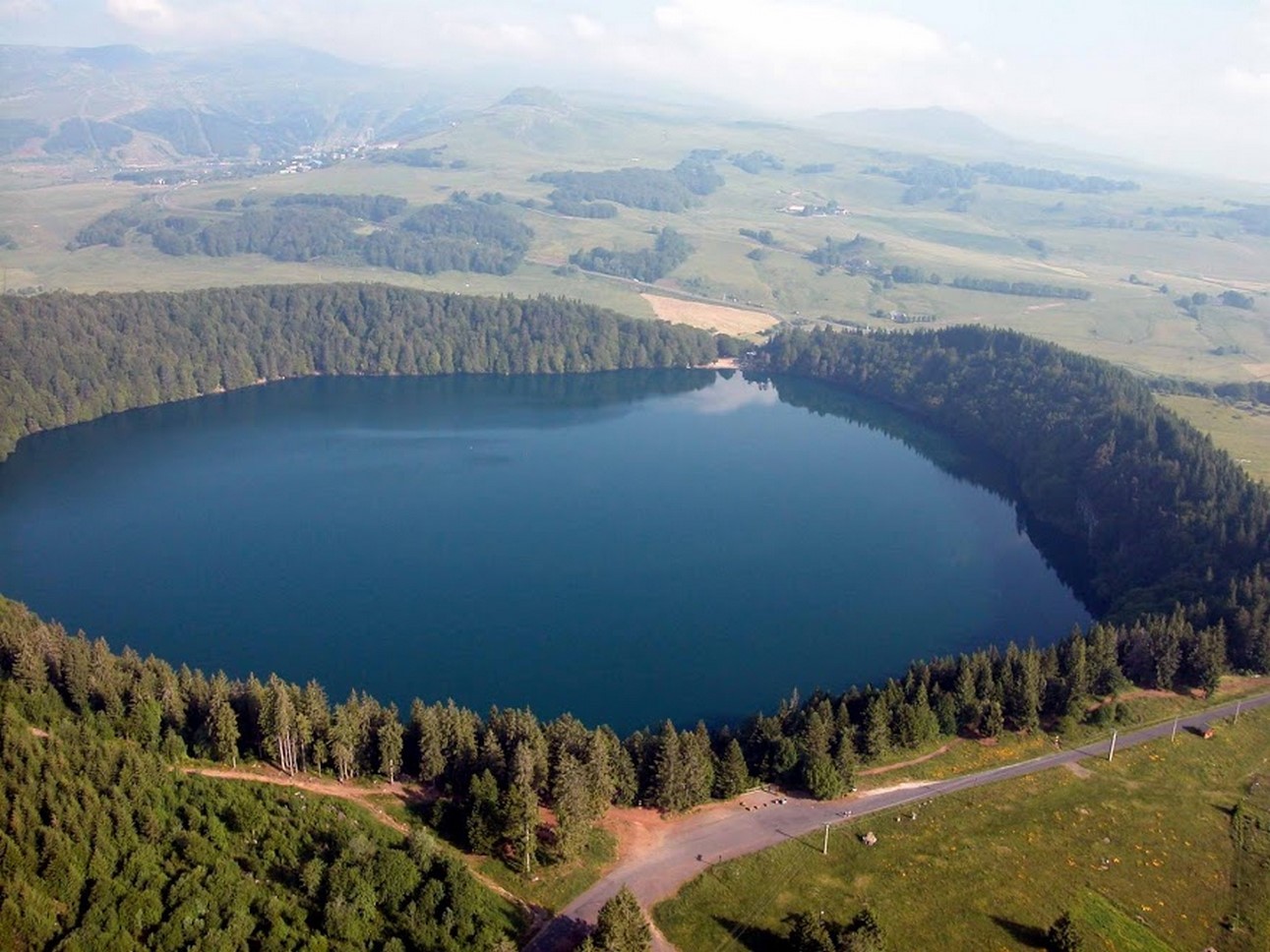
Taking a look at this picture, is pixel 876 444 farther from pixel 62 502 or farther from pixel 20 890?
pixel 20 890

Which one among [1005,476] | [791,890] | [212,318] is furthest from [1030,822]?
[212,318]

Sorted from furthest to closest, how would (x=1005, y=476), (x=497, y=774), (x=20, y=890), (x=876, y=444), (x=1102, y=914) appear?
(x=876, y=444), (x=1005, y=476), (x=497, y=774), (x=1102, y=914), (x=20, y=890)

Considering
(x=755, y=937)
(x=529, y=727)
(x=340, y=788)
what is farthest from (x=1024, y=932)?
(x=340, y=788)

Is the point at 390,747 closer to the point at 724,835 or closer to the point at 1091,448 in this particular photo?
the point at 724,835

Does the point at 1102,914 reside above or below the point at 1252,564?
below

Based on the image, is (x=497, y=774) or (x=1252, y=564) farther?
(x=1252, y=564)

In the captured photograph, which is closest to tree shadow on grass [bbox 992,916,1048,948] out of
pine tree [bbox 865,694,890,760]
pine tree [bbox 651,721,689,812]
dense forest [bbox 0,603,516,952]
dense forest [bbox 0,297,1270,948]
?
dense forest [bbox 0,297,1270,948]
